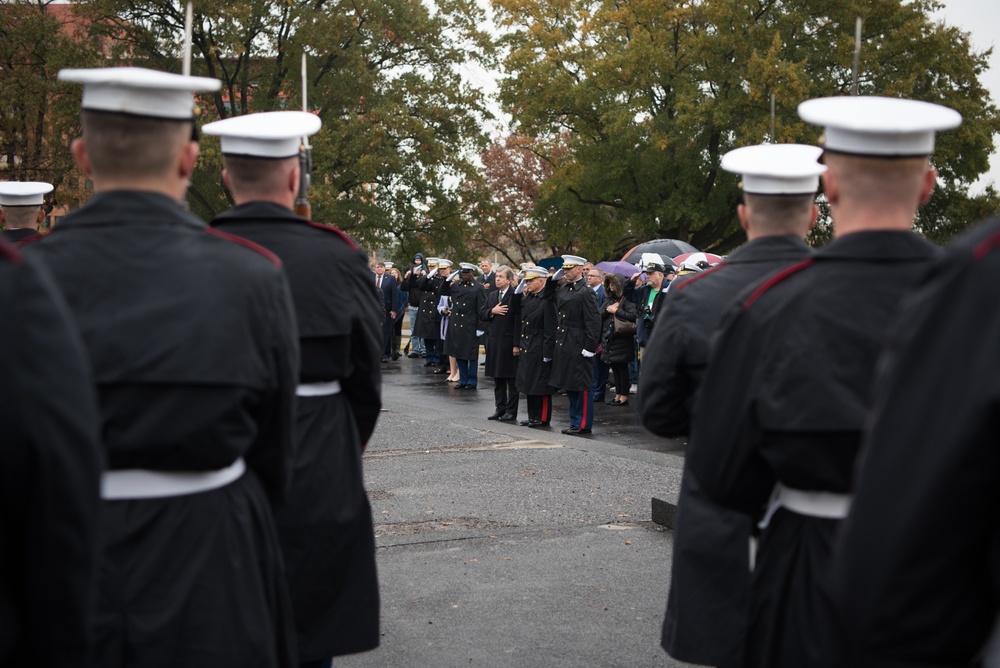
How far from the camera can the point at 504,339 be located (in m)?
15.8

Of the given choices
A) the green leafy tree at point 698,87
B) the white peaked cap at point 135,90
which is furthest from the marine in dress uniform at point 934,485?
the green leafy tree at point 698,87

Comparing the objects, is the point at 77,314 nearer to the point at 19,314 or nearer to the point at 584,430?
the point at 19,314

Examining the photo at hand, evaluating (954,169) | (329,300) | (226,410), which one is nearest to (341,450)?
(329,300)

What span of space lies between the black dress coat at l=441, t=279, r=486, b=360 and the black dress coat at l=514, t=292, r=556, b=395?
3670 mm

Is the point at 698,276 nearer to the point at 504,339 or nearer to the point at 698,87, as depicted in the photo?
→ the point at 504,339

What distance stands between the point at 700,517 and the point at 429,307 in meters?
18.6

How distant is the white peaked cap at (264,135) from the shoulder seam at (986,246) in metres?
2.50

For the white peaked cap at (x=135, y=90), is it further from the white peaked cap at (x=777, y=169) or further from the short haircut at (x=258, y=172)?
the white peaked cap at (x=777, y=169)

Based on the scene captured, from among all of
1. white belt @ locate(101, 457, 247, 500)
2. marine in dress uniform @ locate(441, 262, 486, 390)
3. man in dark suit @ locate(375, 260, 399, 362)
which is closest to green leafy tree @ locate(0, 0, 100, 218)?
man in dark suit @ locate(375, 260, 399, 362)

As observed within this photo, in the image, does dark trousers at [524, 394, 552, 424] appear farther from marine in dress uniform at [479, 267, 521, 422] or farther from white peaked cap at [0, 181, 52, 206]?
white peaked cap at [0, 181, 52, 206]

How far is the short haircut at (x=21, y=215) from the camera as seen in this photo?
689 cm

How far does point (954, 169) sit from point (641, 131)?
9300 millimetres

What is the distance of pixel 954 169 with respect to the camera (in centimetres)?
3425

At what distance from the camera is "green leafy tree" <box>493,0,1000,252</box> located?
1267 inches
